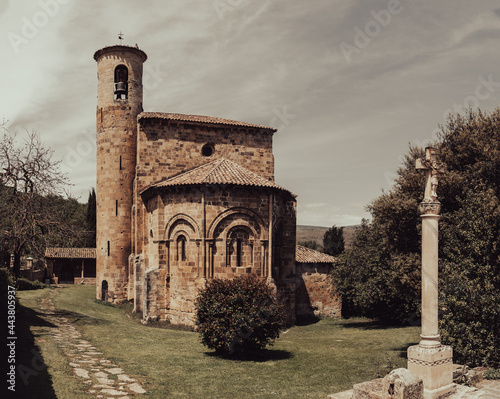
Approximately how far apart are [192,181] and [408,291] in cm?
1124

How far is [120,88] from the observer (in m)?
28.2

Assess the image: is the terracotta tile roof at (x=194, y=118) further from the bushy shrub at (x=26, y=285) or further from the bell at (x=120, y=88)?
the bushy shrub at (x=26, y=285)

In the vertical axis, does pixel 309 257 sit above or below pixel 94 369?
above


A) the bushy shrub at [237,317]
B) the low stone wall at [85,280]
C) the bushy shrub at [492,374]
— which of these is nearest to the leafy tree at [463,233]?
the bushy shrub at [492,374]

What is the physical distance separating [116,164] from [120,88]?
5.23 m

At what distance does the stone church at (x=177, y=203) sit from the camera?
20.7 meters

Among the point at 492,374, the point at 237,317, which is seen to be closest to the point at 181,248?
the point at 237,317

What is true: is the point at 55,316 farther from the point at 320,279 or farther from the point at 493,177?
the point at 493,177

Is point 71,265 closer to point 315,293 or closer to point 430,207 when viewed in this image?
point 315,293

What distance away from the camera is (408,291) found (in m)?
14.9

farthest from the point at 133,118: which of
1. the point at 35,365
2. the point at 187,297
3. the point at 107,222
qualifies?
the point at 35,365

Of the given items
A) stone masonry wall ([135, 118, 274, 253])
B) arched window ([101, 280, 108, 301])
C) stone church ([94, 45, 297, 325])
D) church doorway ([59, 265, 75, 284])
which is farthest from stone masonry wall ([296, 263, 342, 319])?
church doorway ([59, 265, 75, 284])

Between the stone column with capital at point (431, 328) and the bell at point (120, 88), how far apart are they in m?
23.4

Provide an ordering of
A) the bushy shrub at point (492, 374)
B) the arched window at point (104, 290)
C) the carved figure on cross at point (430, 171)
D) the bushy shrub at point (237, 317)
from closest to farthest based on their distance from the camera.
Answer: the carved figure on cross at point (430, 171), the bushy shrub at point (492, 374), the bushy shrub at point (237, 317), the arched window at point (104, 290)
